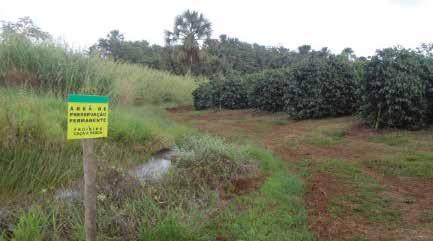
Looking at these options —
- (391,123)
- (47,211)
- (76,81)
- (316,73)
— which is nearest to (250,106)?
(316,73)

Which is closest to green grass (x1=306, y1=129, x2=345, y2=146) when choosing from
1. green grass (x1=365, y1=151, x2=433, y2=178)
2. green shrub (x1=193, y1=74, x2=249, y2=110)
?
green grass (x1=365, y1=151, x2=433, y2=178)

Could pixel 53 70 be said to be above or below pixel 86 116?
above

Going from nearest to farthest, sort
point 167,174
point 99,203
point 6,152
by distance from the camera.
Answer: point 99,203 → point 6,152 → point 167,174

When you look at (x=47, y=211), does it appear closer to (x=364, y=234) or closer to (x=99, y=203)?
(x=99, y=203)

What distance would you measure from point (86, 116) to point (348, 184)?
12.1 feet

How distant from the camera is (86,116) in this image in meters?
2.68

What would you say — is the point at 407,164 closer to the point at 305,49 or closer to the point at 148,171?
the point at 148,171

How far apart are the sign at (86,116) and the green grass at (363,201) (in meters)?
2.54

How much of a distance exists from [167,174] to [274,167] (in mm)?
1929

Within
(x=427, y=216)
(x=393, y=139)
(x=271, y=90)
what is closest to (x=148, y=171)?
(x=427, y=216)

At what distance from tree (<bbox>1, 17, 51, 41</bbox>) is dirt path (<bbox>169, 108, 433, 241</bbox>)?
4.58 meters

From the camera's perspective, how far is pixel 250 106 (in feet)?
58.4

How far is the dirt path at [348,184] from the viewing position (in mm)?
3639

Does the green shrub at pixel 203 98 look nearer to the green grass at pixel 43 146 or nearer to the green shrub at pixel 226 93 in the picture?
the green shrub at pixel 226 93
